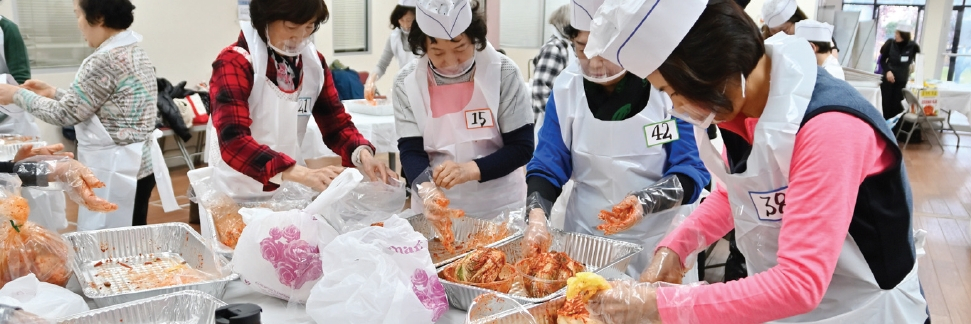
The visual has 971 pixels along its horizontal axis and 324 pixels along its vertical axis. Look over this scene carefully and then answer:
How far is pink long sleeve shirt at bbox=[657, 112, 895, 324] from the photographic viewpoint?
3.35ft

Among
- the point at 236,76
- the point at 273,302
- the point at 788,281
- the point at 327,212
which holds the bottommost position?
the point at 273,302

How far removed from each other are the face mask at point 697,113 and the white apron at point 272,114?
1.44m

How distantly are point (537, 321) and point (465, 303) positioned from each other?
20cm

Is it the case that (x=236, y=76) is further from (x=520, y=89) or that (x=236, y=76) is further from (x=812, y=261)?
(x=812, y=261)

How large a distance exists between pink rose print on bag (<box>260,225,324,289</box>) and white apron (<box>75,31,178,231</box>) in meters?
2.13

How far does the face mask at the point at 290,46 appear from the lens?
7.30 ft

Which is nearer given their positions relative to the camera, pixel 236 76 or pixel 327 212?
pixel 327 212

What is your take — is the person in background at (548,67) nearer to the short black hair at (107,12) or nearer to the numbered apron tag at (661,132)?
the numbered apron tag at (661,132)

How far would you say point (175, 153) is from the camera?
665cm

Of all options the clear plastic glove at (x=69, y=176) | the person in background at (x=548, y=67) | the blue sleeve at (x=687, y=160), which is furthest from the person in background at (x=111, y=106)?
the blue sleeve at (x=687, y=160)

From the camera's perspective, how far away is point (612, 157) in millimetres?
2057

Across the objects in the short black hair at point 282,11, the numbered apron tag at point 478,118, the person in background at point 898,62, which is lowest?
the person in background at point 898,62

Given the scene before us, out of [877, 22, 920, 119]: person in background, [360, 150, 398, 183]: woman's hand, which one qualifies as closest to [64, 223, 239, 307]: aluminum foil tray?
[360, 150, 398, 183]: woman's hand

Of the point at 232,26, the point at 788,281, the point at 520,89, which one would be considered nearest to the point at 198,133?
the point at 232,26
